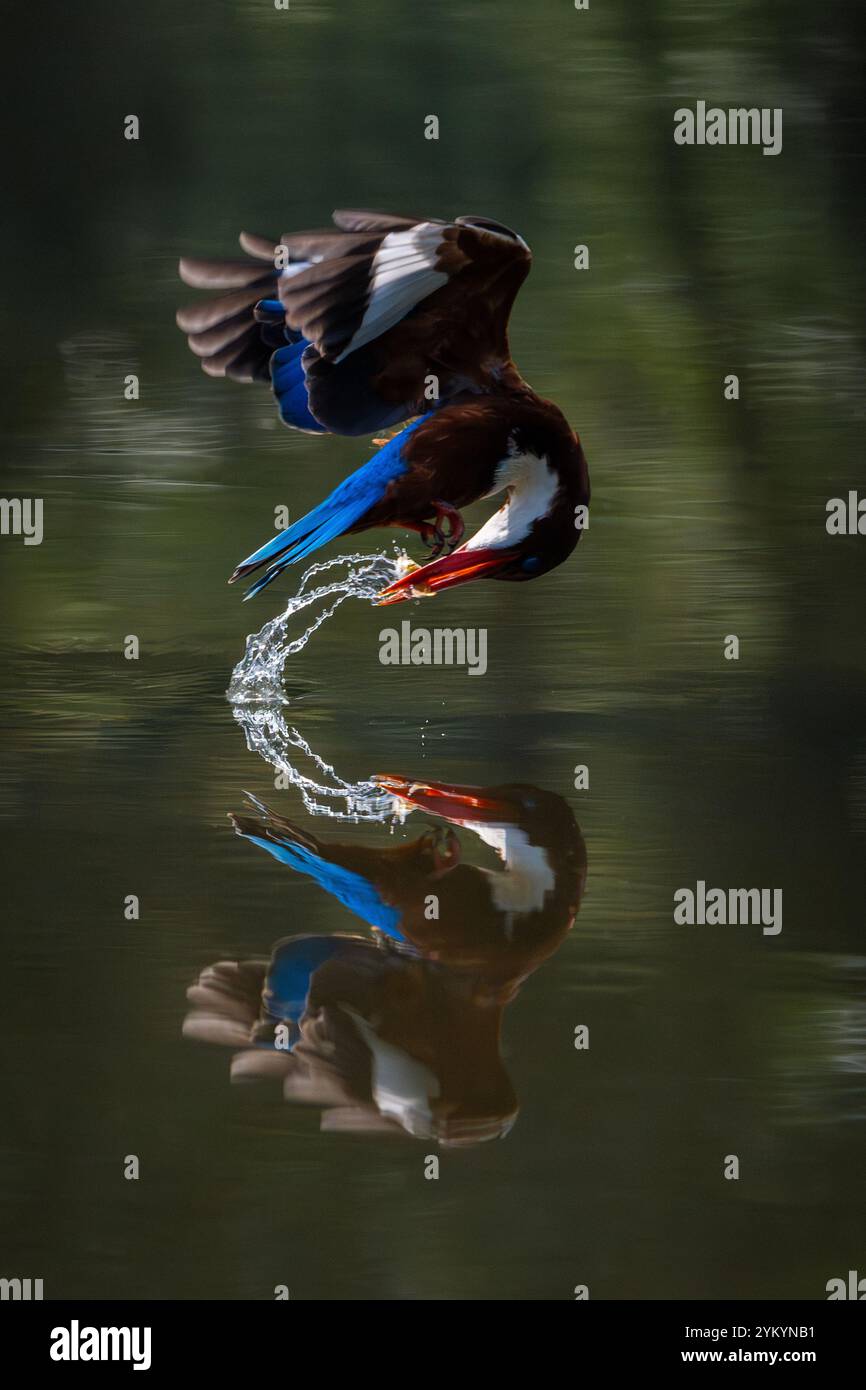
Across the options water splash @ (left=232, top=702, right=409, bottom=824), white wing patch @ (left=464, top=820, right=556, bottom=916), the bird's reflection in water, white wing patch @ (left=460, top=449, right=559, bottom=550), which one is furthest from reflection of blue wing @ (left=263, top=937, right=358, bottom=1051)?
white wing patch @ (left=460, top=449, right=559, bottom=550)

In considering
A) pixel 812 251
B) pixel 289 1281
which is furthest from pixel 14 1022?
pixel 812 251

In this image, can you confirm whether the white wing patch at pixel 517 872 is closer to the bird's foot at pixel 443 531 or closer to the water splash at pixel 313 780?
the water splash at pixel 313 780

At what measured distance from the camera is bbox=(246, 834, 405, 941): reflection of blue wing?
2.24m

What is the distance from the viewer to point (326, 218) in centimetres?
545

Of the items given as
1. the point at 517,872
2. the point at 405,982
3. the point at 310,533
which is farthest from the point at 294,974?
the point at 310,533

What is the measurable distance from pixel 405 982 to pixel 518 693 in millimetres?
2155

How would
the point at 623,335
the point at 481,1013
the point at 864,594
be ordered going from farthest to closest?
the point at 623,335 → the point at 864,594 → the point at 481,1013

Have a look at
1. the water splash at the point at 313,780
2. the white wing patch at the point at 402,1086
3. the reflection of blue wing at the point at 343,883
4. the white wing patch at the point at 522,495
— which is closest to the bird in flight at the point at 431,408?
the white wing patch at the point at 522,495

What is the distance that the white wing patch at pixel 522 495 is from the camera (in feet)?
10.8

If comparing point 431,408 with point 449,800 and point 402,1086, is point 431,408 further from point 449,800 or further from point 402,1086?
point 402,1086

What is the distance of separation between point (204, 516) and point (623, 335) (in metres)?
1.40

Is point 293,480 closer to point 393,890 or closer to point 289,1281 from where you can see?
point 393,890

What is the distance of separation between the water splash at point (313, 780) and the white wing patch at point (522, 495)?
20.9 inches

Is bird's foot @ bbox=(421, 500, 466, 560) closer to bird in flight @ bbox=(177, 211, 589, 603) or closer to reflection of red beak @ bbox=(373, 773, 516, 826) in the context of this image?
bird in flight @ bbox=(177, 211, 589, 603)
